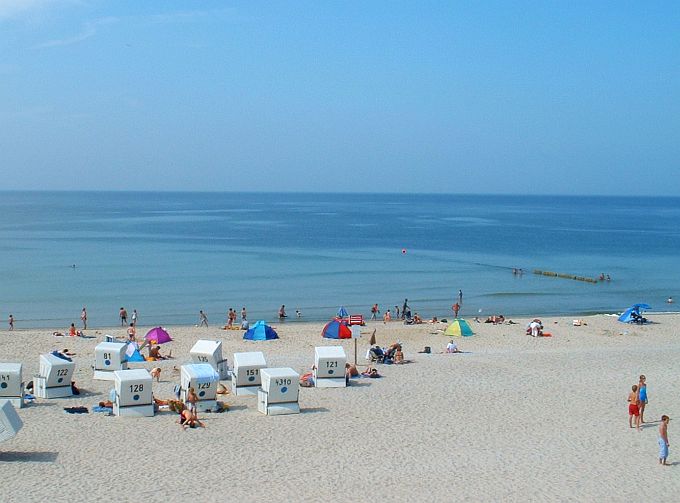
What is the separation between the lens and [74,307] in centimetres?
3725

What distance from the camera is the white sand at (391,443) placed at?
11.9m

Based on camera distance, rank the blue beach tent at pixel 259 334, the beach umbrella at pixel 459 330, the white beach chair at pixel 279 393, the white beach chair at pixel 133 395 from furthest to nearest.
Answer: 1. the beach umbrella at pixel 459 330
2. the blue beach tent at pixel 259 334
3. the white beach chair at pixel 279 393
4. the white beach chair at pixel 133 395

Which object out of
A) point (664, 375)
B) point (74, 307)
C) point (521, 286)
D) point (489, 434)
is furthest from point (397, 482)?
point (521, 286)

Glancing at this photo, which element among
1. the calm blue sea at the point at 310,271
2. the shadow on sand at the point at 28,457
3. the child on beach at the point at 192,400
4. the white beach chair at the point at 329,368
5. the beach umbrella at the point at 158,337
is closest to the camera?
the shadow on sand at the point at 28,457

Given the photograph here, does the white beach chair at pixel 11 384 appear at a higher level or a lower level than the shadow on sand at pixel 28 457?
higher

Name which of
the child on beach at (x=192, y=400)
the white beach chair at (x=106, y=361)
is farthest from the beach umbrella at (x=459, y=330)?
the child on beach at (x=192, y=400)

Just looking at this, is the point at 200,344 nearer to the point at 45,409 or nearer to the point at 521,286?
the point at 45,409

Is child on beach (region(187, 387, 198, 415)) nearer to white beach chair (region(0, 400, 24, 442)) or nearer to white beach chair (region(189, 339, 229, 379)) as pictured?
white beach chair (region(189, 339, 229, 379))

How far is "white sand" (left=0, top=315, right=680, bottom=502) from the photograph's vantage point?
11.9 m

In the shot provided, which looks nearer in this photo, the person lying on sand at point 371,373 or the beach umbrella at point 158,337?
the person lying on sand at point 371,373

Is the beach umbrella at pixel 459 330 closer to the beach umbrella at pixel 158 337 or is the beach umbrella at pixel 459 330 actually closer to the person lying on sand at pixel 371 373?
the person lying on sand at pixel 371 373

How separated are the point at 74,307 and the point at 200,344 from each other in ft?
68.6

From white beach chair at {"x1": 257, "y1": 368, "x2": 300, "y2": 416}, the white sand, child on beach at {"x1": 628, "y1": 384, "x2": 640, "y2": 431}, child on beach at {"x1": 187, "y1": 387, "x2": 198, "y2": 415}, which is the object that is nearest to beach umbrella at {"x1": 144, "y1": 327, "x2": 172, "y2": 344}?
the white sand

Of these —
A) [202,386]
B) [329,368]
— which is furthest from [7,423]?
[329,368]
